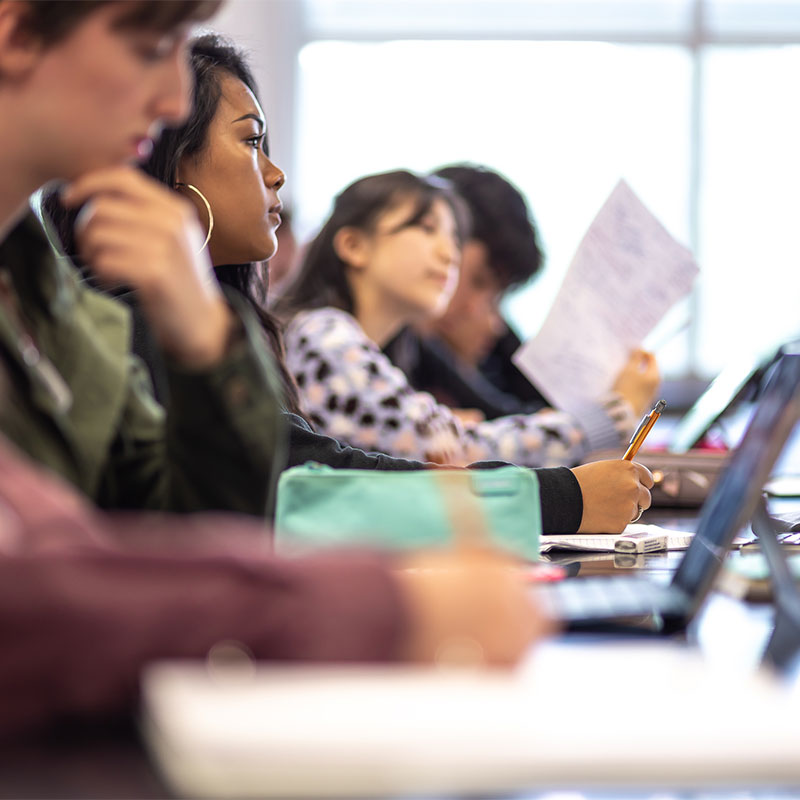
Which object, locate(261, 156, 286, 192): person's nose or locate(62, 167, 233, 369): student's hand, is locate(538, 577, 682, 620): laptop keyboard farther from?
locate(261, 156, 286, 192): person's nose

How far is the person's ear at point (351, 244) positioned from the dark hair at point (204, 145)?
0.62m

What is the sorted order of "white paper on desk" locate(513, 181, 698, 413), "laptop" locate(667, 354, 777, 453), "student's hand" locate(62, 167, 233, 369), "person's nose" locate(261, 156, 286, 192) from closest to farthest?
1. "student's hand" locate(62, 167, 233, 369)
2. "person's nose" locate(261, 156, 286, 192)
3. "white paper on desk" locate(513, 181, 698, 413)
4. "laptop" locate(667, 354, 777, 453)

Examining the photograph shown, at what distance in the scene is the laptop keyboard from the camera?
2.59ft

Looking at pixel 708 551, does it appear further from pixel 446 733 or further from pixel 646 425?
pixel 646 425

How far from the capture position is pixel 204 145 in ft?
5.13

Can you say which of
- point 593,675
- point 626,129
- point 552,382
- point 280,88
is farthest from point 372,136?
point 593,675

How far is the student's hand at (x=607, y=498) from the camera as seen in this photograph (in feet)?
4.45

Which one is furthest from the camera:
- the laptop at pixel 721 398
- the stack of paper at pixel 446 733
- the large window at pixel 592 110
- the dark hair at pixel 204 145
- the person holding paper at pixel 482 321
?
the large window at pixel 592 110

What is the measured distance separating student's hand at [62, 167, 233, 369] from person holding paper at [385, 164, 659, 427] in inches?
77.3

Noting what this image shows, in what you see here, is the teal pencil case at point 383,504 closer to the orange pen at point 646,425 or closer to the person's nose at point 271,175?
the orange pen at point 646,425

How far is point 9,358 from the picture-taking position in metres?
0.80

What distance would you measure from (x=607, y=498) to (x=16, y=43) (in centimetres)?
82

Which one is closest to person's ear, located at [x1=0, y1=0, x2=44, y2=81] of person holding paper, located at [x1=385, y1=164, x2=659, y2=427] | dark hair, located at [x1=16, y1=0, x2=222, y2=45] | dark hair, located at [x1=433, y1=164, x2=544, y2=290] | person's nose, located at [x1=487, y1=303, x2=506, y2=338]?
dark hair, located at [x1=16, y1=0, x2=222, y2=45]

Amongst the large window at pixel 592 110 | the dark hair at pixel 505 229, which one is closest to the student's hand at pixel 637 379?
the dark hair at pixel 505 229
